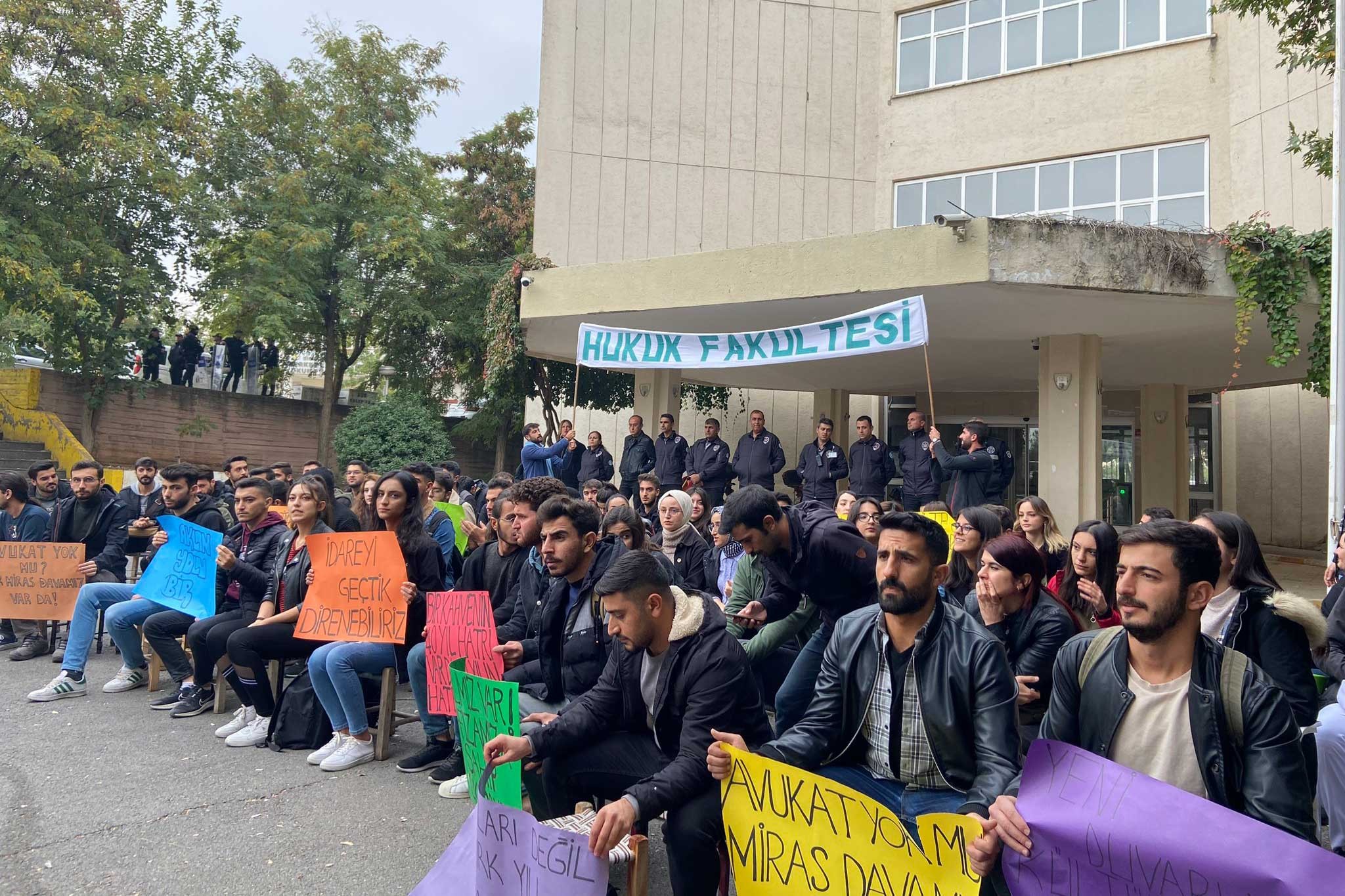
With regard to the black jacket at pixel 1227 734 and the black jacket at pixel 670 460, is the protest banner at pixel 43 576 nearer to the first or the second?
the black jacket at pixel 670 460

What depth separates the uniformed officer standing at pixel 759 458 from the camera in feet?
43.3

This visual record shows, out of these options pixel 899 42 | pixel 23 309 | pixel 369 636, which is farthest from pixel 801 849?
pixel 23 309

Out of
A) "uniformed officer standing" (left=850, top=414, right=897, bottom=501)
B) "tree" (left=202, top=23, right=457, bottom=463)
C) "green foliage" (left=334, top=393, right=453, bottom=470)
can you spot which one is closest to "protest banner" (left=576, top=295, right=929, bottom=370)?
"uniformed officer standing" (left=850, top=414, right=897, bottom=501)

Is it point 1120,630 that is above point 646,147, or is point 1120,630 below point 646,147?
below

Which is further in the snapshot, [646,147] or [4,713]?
[646,147]

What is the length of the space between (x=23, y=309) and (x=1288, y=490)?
2574 centimetres

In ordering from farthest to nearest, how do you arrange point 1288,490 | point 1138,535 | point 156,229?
point 156,229
point 1288,490
point 1138,535

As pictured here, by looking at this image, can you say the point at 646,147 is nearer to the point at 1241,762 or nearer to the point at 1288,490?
the point at 1288,490

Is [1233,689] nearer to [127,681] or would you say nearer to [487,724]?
[487,724]

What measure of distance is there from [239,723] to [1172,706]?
18.4ft

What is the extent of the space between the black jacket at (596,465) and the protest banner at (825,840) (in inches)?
399

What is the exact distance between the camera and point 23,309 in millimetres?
20562

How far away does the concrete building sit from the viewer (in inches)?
428

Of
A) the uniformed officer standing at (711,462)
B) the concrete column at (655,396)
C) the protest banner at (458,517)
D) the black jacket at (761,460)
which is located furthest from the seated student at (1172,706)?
the concrete column at (655,396)
